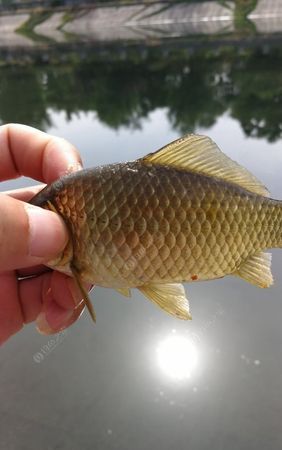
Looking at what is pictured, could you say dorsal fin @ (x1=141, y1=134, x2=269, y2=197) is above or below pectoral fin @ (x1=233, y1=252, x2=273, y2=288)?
above

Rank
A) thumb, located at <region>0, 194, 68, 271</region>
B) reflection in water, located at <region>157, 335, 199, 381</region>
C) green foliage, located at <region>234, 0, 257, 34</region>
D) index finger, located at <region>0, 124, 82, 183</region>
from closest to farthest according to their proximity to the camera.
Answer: thumb, located at <region>0, 194, 68, 271</region> → index finger, located at <region>0, 124, 82, 183</region> → reflection in water, located at <region>157, 335, 199, 381</region> → green foliage, located at <region>234, 0, 257, 34</region>

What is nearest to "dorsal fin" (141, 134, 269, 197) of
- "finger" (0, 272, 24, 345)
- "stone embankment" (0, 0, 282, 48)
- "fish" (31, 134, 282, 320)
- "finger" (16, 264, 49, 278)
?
"fish" (31, 134, 282, 320)

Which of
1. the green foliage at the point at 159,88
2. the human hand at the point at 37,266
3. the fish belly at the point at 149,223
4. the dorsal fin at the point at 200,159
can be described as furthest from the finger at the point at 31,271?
the green foliage at the point at 159,88

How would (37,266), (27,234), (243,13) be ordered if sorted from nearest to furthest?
(27,234) < (37,266) < (243,13)

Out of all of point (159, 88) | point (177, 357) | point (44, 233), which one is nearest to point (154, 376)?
point (177, 357)

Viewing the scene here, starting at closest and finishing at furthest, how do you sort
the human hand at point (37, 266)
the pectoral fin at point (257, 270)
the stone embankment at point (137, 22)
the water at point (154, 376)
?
the human hand at point (37, 266) → the pectoral fin at point (257, 270) → the water at point (154, 376) → the stone embankment at point (137, 22)

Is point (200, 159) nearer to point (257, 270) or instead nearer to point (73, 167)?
point (257, 270)

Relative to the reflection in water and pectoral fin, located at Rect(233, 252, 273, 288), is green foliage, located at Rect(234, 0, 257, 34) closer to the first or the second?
the reflection in water

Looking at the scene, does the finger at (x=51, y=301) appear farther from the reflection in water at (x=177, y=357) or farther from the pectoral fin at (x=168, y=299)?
the reflection in water at (x=177, y=357)
